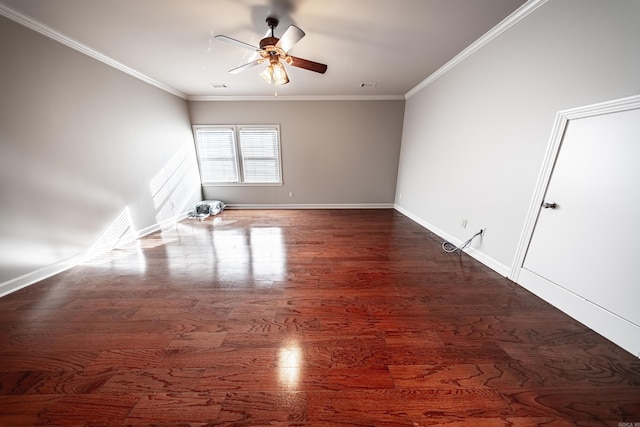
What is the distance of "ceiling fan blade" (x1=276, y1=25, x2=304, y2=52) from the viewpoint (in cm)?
179

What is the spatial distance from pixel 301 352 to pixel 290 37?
2656mm

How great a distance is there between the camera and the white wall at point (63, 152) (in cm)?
195

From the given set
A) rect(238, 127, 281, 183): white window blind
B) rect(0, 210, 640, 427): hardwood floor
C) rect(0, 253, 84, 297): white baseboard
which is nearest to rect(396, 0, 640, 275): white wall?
rect(0, 210, 640, 427): hardwood floor

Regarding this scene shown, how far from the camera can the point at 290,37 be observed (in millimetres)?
1892

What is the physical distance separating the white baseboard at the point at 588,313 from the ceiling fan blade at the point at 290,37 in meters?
3.16

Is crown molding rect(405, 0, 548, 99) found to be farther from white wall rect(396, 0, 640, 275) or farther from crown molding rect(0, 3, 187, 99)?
crown molding rect(0, 3, 187, 99)

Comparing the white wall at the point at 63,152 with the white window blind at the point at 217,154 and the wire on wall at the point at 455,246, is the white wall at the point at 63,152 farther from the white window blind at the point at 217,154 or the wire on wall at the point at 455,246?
the wire on wall at the point at 455,246

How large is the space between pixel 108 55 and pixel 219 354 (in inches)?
160

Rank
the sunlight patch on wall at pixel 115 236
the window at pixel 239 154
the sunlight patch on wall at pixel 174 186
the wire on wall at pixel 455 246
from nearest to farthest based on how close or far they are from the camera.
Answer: the wire on wall at pixel 455 246 < the sunlight patch on wall at pixel 115 236 < the sunlight patch on wall at pixel 174 186 < the window at pixel 239 154

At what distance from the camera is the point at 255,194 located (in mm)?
5137

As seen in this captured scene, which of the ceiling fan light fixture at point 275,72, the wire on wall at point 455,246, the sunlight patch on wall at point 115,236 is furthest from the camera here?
the sunlight patch on wall at point 115,236

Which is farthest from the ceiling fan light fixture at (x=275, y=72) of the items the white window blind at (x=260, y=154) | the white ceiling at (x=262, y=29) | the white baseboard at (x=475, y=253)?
the white baseboard at (x=475, y=253)

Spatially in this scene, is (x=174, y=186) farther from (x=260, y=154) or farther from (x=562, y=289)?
(x=562, y=289)

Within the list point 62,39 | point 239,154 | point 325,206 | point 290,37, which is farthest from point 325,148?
point 62,39
